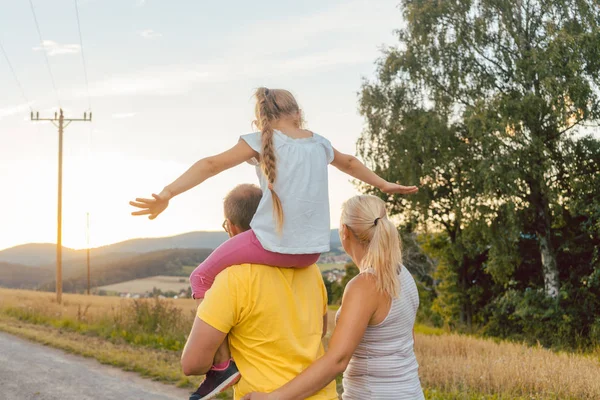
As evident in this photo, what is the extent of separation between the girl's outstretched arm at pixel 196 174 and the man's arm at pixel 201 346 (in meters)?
0.44

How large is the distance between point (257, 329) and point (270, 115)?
32.3 inches

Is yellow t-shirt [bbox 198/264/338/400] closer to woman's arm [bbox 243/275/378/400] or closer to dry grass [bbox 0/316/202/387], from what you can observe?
woman's arm [bbox 243/275/378/400]

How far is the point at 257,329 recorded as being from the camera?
232 centimetres

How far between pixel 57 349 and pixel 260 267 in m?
10.4

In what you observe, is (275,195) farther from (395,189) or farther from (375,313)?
(395,189)

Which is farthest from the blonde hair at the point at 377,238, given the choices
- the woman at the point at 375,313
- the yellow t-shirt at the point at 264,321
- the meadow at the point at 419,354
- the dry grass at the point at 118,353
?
the dry grass at the point at 118,353

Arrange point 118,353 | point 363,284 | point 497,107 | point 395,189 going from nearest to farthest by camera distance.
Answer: point 363,284 < point 395,189 < point 118,353 < point 497,107

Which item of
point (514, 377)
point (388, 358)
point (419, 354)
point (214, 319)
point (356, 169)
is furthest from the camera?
point (419, 354)

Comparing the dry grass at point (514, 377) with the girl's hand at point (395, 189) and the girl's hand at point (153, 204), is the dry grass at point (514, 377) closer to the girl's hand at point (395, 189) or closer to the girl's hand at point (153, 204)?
the girl's hand at point (395, 189)

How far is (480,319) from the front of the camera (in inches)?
1132

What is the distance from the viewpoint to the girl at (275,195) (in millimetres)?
2332

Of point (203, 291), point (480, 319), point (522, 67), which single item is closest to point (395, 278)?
point (203, 291)

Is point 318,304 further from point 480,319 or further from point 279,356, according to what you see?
point 480,319

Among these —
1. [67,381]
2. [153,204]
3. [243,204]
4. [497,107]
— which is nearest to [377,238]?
[243,204]
